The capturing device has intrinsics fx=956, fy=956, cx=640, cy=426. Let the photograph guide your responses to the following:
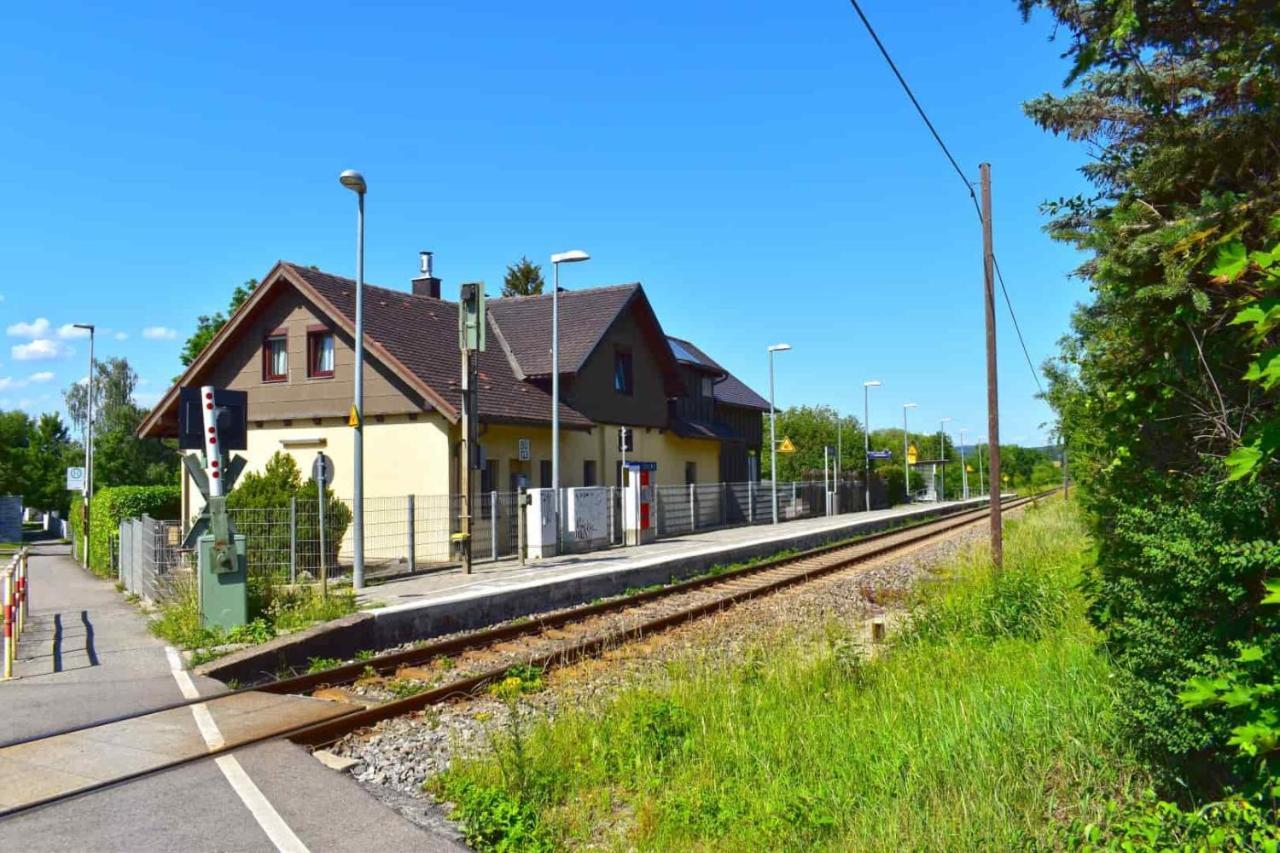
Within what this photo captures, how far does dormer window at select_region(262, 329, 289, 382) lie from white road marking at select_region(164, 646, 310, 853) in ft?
60.3

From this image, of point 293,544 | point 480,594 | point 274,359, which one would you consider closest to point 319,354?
Result: point 274,359

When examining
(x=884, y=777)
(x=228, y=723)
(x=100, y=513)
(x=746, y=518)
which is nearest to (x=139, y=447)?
(x=100, y=513)

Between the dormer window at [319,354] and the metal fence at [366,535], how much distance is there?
479cm

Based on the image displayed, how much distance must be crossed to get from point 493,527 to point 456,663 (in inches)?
427

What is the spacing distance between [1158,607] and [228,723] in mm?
7075

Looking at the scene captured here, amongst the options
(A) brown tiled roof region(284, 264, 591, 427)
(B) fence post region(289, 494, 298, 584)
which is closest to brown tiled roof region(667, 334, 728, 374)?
(A) brown tiled roof region(284, 264, 591, 427)

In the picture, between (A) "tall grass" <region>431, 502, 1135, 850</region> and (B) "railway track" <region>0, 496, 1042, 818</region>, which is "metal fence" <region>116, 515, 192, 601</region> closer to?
(B) "railway track" <region>0, 496, 1042, 818</region>

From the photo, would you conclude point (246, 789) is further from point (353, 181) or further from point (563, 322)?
point (563, 322)

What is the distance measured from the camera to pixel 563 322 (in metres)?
31.1

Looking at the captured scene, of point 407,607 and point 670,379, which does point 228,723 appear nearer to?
point 407,607

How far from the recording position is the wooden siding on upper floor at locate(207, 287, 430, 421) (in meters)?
24.0

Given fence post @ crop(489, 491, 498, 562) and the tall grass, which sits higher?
fence post @ crop(489, 491, 498, 562)

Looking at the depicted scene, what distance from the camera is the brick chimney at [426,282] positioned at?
32.8 meters

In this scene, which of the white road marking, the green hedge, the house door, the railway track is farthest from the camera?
the house door
